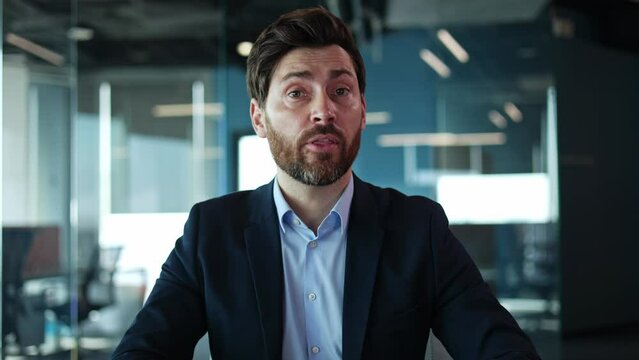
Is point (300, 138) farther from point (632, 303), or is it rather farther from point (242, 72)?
point (632, 303)

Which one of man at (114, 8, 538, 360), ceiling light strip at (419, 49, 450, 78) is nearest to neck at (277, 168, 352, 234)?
man at (114, 8, 538, 360)

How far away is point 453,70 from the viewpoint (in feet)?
16.4

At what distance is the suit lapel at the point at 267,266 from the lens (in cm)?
144

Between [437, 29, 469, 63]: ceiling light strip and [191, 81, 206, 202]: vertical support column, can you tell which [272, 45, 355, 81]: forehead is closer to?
[437, 29, 469, 63]: ceiling light strip

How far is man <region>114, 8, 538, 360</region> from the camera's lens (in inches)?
57.1

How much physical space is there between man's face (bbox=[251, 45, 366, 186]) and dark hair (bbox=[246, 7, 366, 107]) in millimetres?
16

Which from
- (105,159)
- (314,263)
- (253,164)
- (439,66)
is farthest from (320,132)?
(105,159)

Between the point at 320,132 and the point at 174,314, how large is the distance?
0.45 metres

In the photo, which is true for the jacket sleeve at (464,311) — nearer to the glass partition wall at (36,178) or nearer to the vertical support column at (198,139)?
the glass partition wall at (36,178)

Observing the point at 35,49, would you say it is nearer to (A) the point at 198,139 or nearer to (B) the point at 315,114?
(A) the point at 198,139

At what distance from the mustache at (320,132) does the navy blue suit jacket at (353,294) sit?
175mm

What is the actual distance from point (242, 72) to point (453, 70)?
4.71 ft

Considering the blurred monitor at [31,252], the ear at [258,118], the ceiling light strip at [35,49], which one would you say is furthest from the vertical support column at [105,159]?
the ear at [258,118]

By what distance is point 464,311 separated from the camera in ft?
4.80
